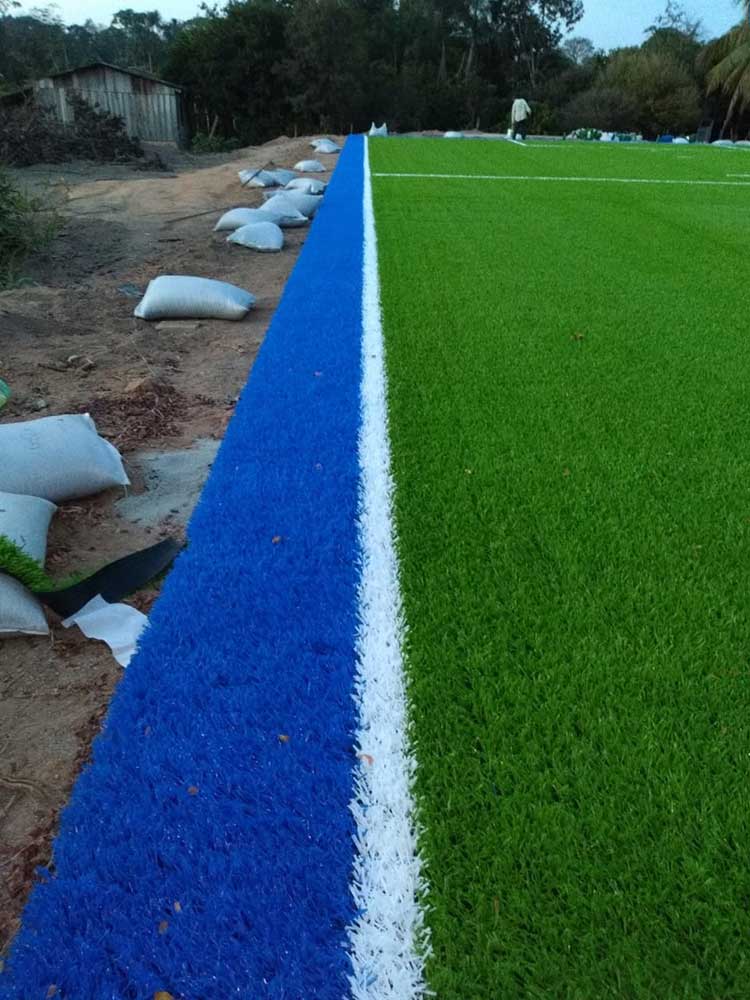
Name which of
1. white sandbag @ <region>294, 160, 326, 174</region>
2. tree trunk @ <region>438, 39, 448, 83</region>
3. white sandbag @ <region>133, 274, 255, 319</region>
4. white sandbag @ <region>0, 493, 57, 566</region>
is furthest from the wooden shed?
white sandbag @ <region>0, 493, 57, 566</region>

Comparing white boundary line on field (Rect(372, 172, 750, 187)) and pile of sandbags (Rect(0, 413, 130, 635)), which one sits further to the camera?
white boundary line on field (Rect(372, 172, 750, 187))

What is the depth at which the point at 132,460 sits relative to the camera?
3.26 meters

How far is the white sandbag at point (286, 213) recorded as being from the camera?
8852 mm

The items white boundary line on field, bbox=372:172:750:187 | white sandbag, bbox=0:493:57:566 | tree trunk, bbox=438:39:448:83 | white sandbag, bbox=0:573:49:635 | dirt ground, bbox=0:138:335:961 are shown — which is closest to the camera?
dirt ground, bbox=0:138:335:961

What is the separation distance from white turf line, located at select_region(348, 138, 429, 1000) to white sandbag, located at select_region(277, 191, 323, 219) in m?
7.89

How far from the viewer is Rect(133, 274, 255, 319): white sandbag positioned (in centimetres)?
528

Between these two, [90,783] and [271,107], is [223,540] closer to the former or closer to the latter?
[90,783]

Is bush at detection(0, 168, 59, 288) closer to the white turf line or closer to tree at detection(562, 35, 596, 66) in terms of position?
→ the white turf line

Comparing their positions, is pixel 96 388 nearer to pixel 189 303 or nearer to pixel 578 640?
pixel 189 303

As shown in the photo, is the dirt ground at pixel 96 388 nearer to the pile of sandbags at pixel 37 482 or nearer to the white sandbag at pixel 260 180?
the pile of sandbags at pixel 37 482

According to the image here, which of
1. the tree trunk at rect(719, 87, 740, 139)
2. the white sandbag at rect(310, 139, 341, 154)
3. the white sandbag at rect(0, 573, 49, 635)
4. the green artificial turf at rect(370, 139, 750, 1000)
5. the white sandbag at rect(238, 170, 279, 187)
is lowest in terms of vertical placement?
the white sandbag at rect(310, 139, 341, 154)

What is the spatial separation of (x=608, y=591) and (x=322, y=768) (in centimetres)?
101

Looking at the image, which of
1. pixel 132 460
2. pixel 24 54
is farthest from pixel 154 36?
pixel 132 460

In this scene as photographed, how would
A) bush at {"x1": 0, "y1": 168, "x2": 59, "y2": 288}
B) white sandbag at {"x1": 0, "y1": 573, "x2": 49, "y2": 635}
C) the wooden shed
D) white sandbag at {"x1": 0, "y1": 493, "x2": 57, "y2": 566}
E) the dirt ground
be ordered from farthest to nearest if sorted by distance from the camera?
the wooden shed
bush at {"x1": 0, "y1": 168, "x2": 59, "y2": 288}
white sandbag at {"x1": 0, "y1": 493, "x2": 57, "y2": 566}
white sandbag at {"x1": 0, "y1": 573, "x2": 49, "y2": 635}
the dirt ground
